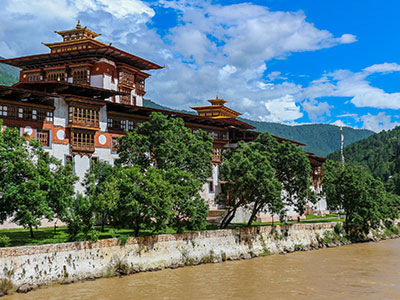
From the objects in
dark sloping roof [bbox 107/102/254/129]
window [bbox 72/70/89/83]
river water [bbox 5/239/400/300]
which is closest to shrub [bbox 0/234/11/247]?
river water [bbox 5/239/400/300]

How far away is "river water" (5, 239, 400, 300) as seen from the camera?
80.0 ft

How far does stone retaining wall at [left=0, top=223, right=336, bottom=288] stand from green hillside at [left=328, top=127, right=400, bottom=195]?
3589 inches

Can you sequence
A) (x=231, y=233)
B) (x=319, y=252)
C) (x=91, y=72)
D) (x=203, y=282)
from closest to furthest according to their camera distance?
Result: (x=203, y=282) < (x=231, y=233) < (x=319, y=252) < (x=91, y=72)

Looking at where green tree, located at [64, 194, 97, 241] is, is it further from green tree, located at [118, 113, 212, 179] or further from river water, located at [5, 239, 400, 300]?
green tree, located at [118, 113, 212, 179]

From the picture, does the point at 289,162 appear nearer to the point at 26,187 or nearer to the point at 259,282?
the point at 259,282

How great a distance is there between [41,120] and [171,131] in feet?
37.8

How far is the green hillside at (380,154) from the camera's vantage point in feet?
459

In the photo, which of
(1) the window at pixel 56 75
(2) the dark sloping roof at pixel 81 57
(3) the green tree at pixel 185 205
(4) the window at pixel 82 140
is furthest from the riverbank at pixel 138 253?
(1) the window at pixel 56 75

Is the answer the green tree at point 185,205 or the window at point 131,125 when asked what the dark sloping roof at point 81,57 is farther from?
the green tree at point 185,205

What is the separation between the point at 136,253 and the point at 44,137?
593 inches

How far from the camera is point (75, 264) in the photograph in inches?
1025

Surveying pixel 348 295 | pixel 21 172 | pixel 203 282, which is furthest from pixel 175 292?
pixel 21 172

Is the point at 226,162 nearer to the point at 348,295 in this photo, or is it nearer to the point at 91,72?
the point at 348,295

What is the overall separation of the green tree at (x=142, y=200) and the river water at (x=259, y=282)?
12.1ft
